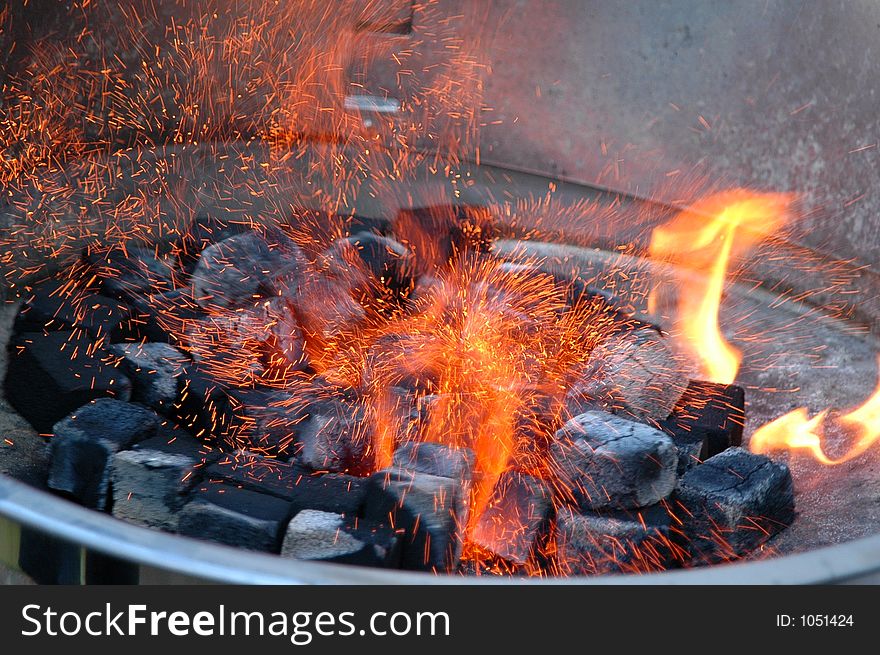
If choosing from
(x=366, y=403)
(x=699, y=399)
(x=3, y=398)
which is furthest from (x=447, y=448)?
(x=3, y=398)

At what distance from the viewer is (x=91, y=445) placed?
1.05 metres

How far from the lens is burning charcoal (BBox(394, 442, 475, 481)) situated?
3.36 feet

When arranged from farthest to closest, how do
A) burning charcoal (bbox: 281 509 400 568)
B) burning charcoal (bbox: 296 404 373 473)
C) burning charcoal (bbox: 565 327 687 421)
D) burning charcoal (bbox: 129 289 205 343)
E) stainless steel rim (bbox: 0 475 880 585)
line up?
burning charcoal (bbox: 129 289 205 343) < burning charcoal (bbox: 565 327 687 421) < burning charcoal (bbox: 296 404 373 473) < burning charcoal (bbox: 281 509 400 568) < stainless steel rim (bbox: 0 475 880 585)

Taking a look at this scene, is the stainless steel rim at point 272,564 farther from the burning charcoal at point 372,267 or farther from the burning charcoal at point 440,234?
the burning charcoal at point 440,234

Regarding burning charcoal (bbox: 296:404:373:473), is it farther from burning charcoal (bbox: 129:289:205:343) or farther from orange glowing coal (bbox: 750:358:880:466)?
orange glowing coal (bbox: 750:358:880:466)

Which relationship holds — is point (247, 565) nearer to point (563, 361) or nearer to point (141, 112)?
point (563, 361)

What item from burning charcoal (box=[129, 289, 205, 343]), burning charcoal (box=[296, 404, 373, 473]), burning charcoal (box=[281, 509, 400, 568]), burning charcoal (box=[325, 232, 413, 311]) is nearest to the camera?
burning charcoal (box=[281, 509, 400, 568])

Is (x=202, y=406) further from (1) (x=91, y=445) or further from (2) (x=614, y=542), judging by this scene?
(2) (x=614, y=542)

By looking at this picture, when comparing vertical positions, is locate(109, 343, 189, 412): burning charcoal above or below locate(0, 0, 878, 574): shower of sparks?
below

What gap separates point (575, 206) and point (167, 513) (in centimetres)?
128

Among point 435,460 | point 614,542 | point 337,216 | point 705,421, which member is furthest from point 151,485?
point 337,216

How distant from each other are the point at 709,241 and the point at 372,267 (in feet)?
2.48

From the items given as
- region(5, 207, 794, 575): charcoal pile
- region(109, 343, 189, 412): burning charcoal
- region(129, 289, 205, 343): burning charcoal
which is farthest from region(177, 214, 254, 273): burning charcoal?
region(109, 343, 189, 412): burning charcoal

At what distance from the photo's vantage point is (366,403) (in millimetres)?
1181
